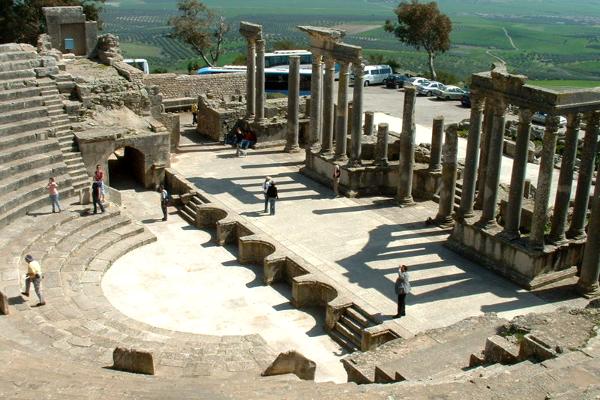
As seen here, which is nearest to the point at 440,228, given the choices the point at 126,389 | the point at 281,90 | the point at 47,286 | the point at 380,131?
the point at 380,131

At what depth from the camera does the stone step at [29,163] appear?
24781 mm

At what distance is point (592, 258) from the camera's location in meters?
20.8

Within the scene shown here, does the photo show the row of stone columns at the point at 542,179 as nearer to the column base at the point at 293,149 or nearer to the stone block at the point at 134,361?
the stone block at the point at 134,361

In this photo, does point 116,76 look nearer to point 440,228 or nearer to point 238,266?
point 238,266

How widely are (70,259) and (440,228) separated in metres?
11.9

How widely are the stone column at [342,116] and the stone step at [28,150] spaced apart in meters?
10.5

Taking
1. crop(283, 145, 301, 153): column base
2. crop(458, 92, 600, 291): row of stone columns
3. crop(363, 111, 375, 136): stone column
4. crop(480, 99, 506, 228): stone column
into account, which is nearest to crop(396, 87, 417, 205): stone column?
crop(458, 92, 600, 291): row of stone columns

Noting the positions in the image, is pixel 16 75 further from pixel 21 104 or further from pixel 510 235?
pixel 510 235

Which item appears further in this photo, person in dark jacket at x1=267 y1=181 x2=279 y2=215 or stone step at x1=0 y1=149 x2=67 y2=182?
person in dark jacket at x1=267 y1=181 x2=279 y2=215

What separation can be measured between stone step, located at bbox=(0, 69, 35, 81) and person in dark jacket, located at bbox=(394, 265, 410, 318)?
58.8ft

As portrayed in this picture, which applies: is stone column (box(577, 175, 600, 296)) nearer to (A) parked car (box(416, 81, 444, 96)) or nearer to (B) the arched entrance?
(B) the arched entrance

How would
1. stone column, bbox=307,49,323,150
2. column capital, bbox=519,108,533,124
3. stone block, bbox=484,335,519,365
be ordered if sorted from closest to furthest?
stone block, bbox=484,335,519,365 < column capital, bbox=519,108,533,124 < stone column, bbox=307,49,323,150

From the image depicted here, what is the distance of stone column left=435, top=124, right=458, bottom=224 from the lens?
24797 mm

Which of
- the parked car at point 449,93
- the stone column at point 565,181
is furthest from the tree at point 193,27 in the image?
the stone column at point 565,181
